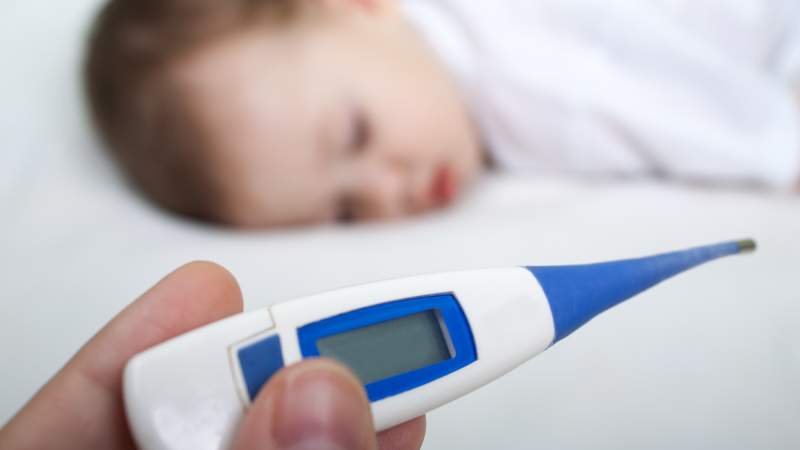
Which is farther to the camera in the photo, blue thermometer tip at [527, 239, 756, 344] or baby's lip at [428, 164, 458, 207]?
baby's lip at [428, 164, 458, 207]

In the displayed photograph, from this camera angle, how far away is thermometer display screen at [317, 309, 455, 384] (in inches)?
11.2

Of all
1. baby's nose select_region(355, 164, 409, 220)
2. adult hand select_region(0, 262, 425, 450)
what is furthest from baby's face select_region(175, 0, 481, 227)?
adult hand select_region(0, 262, 425, 450)

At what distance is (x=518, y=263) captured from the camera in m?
0.48

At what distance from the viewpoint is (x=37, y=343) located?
43 centimetres

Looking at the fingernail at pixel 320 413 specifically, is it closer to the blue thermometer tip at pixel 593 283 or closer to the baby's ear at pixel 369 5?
the blue thermometer tip at pixel 593 283

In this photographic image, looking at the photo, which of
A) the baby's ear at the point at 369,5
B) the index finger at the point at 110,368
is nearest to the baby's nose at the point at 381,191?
the baby's ear at the point at 369,5

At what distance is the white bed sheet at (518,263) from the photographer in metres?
0.36

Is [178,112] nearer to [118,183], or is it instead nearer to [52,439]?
[118,183]

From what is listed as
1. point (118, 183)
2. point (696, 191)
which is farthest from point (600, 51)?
point (118, 183)

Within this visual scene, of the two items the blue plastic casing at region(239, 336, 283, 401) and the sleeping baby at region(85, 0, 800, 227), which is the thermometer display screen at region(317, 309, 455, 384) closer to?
the blue plastic casing at region(239, 336, 283, 401)

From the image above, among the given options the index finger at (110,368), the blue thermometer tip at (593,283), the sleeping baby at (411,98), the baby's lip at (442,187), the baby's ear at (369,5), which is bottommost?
the index finger at (110,368)

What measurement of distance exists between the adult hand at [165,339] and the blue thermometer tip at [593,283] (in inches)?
5.0

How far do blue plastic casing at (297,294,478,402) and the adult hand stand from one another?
3 centimetres

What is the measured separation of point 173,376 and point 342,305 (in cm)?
10
